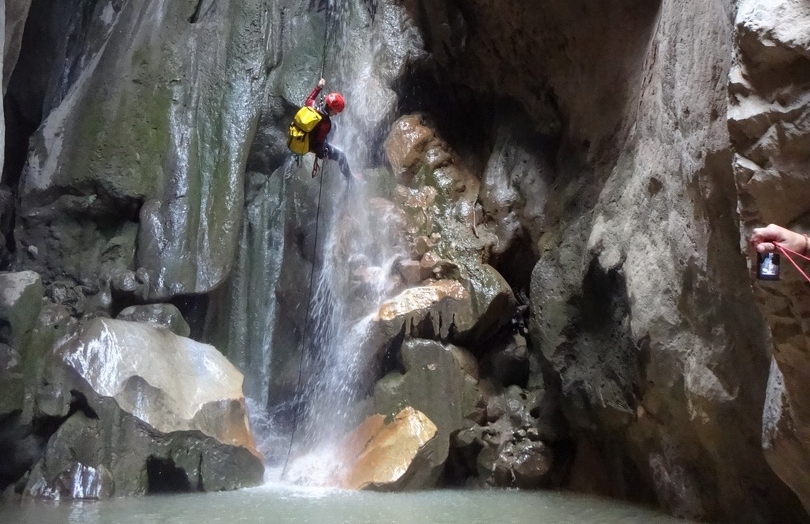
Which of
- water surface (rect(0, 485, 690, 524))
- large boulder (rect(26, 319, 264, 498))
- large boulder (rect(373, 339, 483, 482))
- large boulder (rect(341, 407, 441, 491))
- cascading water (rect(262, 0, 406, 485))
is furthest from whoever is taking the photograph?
cascading water (rect(262, 0, 406, 485))

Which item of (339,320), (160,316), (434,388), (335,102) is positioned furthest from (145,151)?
(434,388)

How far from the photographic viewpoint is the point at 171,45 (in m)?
8.37

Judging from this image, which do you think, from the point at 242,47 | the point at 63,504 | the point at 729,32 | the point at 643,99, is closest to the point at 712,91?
the point at 729,32

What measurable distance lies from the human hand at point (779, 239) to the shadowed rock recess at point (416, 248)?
15cm

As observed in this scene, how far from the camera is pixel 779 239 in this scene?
2.54m

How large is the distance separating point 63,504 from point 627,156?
16.4ft

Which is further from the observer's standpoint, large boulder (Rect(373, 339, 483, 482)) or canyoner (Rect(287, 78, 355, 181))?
large boulder (Rect(373, 339, 483, 482))

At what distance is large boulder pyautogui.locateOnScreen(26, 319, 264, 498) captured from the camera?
545 centimetres

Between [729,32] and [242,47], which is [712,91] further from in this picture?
[242,47]

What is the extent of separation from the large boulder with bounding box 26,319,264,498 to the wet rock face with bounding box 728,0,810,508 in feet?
14.4

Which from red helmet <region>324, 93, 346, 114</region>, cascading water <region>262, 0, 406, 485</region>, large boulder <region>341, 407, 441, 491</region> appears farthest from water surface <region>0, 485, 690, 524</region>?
red helmet <region>324, 93, 346, 114</region>

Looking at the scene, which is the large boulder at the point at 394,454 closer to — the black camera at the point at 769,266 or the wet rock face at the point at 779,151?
the wet rock face at the point at 779,151

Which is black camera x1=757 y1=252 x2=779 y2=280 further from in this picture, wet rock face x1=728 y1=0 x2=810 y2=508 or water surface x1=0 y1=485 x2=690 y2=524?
water surface x1=0 y1=485 x2=690 y2=524

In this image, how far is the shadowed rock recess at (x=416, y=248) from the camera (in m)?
3.79
